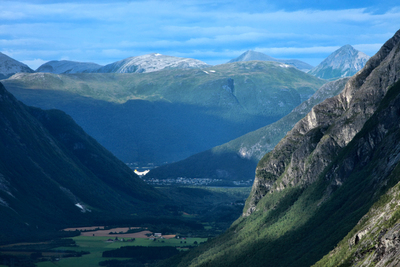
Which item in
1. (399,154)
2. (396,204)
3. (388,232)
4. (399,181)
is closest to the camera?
(388,232)

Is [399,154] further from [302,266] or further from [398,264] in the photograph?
[398,264]

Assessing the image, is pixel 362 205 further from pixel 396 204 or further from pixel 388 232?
pixel 388 232

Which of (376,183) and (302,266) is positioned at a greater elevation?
(376,183)

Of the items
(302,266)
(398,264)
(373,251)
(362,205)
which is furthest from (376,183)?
(398,264)

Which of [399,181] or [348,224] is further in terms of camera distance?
[348,224]

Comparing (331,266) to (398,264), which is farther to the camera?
(331,266)

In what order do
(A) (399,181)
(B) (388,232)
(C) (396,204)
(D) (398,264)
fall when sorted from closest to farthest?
(D) (398,264) → (B) (388,232) → (C) (396,204) → (A) (399,181)

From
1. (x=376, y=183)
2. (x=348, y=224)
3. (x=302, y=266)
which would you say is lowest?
(x=302, y=266)

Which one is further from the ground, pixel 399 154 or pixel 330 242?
pixel 399 154

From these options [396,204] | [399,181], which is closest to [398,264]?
[396,204]
